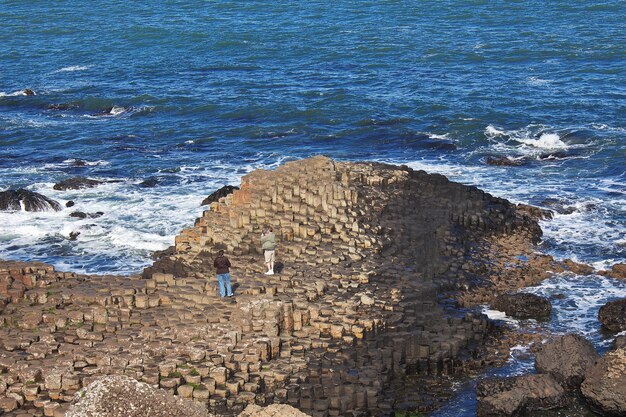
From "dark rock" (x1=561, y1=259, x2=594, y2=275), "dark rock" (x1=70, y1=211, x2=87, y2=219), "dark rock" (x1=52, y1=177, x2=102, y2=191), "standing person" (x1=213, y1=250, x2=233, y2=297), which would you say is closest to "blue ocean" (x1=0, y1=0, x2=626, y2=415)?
"dark rock" (x1=70, y1=211, x2=87, y2=219)

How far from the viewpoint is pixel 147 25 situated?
3964 inches

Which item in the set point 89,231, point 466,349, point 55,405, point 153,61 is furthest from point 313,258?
point 153,61

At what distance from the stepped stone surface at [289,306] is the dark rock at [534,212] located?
3.07 meters

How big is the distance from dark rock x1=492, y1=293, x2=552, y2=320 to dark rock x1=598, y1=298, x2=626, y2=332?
1.95 metres

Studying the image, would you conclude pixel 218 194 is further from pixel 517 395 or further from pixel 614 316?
pixel 517 395

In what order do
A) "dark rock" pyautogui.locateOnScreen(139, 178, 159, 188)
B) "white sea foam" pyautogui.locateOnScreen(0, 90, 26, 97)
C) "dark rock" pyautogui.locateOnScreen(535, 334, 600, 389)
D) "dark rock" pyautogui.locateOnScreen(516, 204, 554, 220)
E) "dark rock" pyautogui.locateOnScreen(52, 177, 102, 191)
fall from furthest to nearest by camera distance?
"white sea foam" pyautogui.locateOnScreen(0, 90, 26, 97)
"dark rock" pyautogui.locateOnScreen(139, 178, 159, 188)
"dark rock" pyautogui.locateOnScreen(52, 177, 102, 191)
"dark rock" pyautogui.locateOnScreen(516, 204, 554, 220)
"dark rock" pyautogui.locateOnScreen(535, 334, 600, 389)

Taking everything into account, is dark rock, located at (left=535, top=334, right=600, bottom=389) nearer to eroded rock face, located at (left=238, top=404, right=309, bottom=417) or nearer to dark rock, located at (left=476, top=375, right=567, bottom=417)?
dark rock, located at (left=476, top=375, right=567, bottom=417)

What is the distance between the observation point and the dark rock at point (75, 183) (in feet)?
188

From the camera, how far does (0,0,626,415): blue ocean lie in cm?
5231

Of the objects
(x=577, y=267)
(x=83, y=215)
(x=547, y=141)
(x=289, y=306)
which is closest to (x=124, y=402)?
(x=289, y=306)

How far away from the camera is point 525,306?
39125mm

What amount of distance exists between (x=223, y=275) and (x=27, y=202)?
846 inches

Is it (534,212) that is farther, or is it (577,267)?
(534,212)

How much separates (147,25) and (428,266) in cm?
6599
